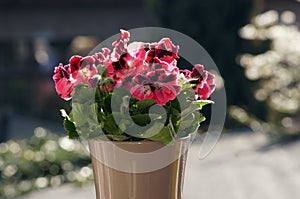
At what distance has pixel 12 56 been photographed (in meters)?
16.1

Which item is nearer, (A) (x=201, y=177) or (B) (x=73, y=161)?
(A) (x=201, y=177)

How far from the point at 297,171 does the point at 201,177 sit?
A: 1018 millimetres

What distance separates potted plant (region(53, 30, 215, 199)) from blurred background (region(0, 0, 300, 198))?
12.6 feet

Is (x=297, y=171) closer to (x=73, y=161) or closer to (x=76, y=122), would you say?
(x=73, y=161)

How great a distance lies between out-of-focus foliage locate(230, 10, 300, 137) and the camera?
33.9 ft

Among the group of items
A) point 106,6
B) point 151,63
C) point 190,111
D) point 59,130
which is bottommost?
point 59,130

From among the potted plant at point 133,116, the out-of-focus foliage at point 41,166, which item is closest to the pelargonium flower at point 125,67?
the potted plant at point 133,116

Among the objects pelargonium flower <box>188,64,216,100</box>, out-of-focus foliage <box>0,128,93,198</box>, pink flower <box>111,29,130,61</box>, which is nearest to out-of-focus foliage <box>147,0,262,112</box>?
out-of-focus foliage <box>0,128,93,198</box>

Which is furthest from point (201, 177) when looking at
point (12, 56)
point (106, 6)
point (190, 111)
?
point (12, 56)

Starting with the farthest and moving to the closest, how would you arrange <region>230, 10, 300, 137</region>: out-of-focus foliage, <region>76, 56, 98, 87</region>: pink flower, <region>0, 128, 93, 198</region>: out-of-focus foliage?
<region>230, 10, 300, 137</region>: out-of-focus foliage, <region>0, 128, 93, 198</region>: out-of-focus foliage, <region>76, 56, 98, 87</region>: pink flower

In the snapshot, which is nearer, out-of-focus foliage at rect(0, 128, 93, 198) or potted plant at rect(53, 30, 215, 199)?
potted plant at rect(53, 30, 215, 199)

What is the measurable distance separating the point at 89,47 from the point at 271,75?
21.0 feet

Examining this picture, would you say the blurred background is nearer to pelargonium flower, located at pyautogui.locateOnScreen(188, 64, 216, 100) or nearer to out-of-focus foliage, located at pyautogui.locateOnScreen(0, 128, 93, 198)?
out-of-focus foliage, located at pyautogui.locateOnScreen(0, 128, 93, 198)

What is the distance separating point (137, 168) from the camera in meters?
2.21
